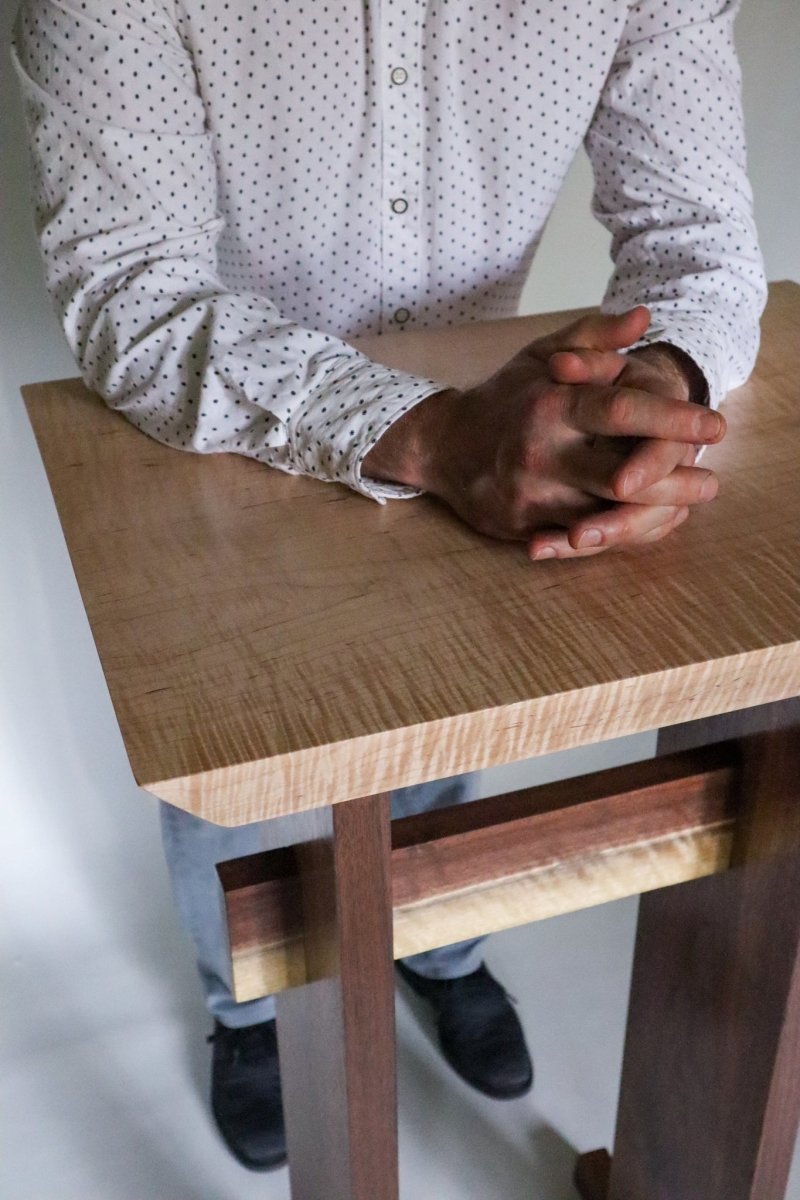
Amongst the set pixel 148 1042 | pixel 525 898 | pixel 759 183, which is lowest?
pixel 148 1042

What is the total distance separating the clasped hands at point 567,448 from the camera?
70cm

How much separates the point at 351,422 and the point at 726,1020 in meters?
0.60

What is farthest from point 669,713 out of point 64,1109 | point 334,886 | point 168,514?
point 64,1109

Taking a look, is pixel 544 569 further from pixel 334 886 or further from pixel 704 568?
pixel 334 886

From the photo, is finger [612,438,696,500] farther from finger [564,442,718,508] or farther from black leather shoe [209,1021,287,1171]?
black leather shoe [209,1021,287,1171]

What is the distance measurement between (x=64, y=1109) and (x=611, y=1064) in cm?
66

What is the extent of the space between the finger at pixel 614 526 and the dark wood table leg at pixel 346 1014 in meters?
0.19

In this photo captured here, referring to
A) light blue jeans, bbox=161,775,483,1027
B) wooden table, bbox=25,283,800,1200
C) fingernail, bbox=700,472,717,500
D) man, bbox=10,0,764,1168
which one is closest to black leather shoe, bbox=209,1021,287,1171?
light blue jeans, bbox=161,775,483,1027

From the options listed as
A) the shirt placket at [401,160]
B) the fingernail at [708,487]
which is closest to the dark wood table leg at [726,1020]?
the fingernail at [708,487]

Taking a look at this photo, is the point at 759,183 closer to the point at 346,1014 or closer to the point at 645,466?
the point at 645,466

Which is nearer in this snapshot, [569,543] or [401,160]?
[569,543]

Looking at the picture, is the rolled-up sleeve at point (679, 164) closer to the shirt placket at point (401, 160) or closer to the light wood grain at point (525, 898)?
the shirt placket at point (401, 160)

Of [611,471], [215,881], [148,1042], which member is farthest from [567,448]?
[148,1042]

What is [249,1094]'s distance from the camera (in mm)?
1392
